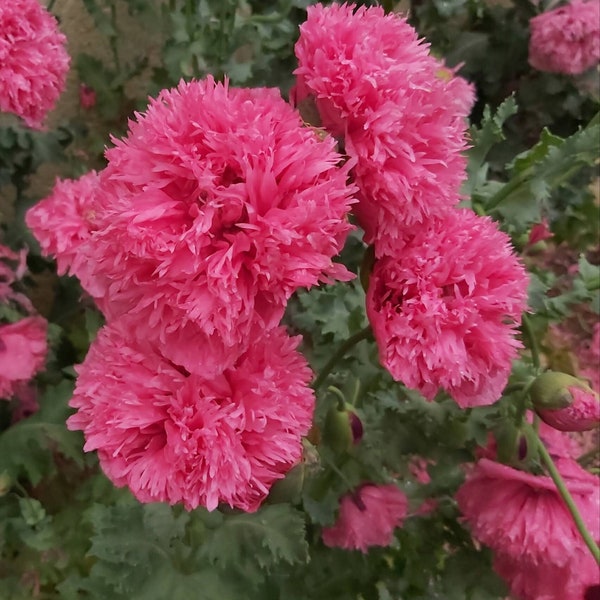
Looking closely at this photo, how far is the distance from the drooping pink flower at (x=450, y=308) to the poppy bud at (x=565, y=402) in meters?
0.09

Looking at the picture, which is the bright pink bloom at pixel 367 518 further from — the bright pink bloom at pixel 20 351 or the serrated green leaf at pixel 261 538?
the bright pink bloom at pixel 20 351

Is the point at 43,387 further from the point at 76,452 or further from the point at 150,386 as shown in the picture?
the point at 150,386

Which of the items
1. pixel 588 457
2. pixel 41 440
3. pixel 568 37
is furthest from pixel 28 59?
pixel 568 37

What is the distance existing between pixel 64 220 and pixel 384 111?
16.3 inches

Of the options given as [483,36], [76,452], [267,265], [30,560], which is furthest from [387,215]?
[483,36]

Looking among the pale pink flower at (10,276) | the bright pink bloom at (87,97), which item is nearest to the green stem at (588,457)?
the pale pink flower at (10,276)

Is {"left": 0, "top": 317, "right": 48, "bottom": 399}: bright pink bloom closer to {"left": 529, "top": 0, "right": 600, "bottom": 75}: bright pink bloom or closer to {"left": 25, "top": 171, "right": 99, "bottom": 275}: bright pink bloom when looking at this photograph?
{"left": 25, "top": 171, "right": 99, "bottom": 275}: bright pink bloom

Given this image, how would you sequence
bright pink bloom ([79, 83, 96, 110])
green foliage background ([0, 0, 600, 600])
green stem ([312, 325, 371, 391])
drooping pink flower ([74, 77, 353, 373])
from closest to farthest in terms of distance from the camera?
drooping pink flower ([74, 77, 353, 373]), green stem ([312, 325, 371, 391]), green foliage background ([0, 0, 600, 600]), bright pink bloom ([79, 83, 96, 110])

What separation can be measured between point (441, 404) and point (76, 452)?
0.38 metres

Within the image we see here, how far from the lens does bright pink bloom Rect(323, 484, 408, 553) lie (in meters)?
0.64

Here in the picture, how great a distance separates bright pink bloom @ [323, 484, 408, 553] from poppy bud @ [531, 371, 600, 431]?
8.4 inches

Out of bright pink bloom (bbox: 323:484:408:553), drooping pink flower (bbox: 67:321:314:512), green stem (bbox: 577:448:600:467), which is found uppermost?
drooping pink flower (bbox: 67:321:314:512)

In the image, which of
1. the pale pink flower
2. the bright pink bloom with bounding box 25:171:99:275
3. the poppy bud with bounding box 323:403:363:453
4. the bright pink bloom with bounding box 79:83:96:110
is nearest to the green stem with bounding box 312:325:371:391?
the poppy bud with bounding box 323:403:363:453

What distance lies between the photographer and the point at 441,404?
620 millimetres
